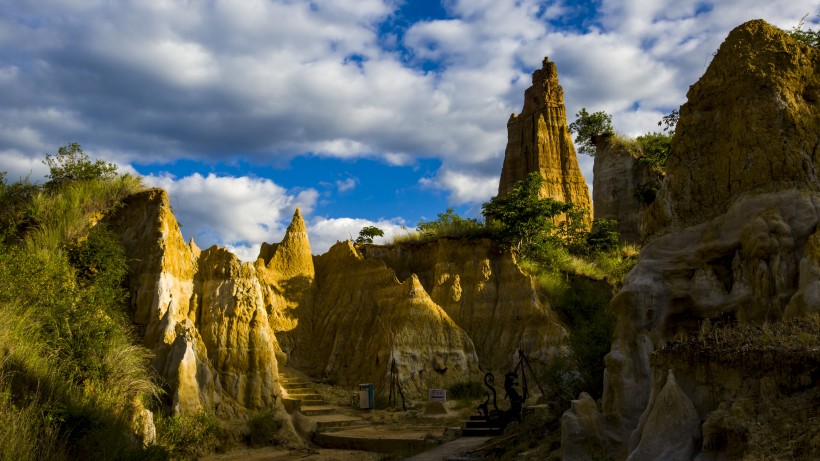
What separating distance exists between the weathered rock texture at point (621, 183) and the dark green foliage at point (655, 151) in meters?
0.41

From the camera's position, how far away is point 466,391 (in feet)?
92.9

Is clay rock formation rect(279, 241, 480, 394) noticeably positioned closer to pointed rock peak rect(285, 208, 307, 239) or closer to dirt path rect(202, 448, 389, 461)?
pointed rock peak rect(285, 208, 307, 239)

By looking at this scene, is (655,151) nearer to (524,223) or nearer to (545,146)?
(524,223)

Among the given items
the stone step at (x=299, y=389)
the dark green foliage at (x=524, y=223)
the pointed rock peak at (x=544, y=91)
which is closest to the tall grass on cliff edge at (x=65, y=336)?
the stone step at (x=299, y=389)

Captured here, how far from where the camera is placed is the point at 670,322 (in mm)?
11305

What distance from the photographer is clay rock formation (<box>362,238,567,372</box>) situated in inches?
1202

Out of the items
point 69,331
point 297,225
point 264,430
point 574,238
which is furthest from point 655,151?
point 69,331

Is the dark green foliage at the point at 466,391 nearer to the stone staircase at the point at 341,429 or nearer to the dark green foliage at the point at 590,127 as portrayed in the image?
the stone staircase at the point at 341,429

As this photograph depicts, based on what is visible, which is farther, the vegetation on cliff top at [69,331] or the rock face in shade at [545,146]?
the rock face in shade at [545,146]

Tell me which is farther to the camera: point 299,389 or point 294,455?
point 299,389

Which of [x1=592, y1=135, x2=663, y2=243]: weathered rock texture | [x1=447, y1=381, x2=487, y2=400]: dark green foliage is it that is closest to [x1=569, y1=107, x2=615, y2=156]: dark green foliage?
[x1=592, y1=135, x2=663, y2=243]: weathered rock texture

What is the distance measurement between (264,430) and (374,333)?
39.2ft

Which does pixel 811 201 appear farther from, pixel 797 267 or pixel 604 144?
pixel 604 144

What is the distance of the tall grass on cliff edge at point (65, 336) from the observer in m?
9.98
